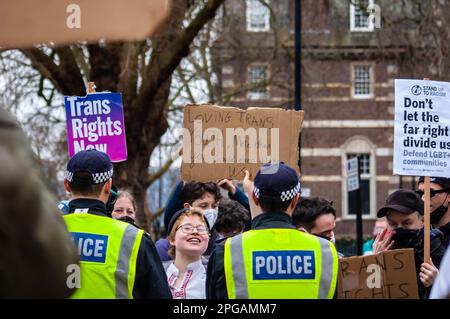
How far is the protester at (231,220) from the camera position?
6.80 m

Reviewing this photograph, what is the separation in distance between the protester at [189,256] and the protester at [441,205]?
5.37 ft

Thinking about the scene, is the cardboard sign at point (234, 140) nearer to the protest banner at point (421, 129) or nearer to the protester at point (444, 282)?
the protest banner at point (421, 129)

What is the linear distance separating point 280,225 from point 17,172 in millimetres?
3357

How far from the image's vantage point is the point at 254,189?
478cm

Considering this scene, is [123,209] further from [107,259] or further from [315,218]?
[107,259]

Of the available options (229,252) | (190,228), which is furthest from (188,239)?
(229,252)

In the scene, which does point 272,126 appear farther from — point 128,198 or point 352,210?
point 352,210

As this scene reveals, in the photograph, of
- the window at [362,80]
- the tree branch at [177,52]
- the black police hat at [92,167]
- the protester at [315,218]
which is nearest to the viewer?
the black police hat at [92,167]

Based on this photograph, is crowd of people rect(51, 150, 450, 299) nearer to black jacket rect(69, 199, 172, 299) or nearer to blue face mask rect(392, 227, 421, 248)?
black jacket rect(69, 199, 172, 299)

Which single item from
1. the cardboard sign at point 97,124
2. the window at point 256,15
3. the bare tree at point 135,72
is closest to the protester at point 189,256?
the cardboard sign at point 97,124

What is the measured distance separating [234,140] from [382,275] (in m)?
2.09

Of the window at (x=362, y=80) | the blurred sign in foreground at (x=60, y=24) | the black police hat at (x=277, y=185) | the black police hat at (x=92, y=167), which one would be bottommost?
the window at (x=362, y=80)

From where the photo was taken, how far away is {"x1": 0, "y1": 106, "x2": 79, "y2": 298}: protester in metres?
1.36

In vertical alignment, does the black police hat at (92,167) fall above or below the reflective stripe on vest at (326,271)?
above
